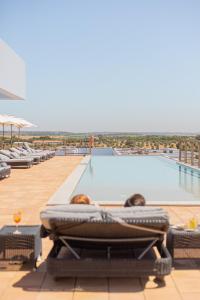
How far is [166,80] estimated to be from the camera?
107 feet

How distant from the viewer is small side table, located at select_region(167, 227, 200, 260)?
4.03 metres

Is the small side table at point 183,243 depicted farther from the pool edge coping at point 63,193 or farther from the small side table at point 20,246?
the pool edge coping at point 63,193

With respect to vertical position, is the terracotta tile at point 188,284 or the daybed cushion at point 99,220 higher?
the daybed cushion at point 99,220

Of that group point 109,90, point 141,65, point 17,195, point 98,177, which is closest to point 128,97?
point 109,90

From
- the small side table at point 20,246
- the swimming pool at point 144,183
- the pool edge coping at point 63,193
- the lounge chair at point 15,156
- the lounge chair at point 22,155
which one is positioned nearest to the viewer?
the small side table at point 20,246

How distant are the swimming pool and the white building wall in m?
4.97

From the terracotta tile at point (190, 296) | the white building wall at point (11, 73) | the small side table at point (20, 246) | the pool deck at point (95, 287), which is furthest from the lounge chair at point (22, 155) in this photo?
the terracotta tile at point (190, 296)

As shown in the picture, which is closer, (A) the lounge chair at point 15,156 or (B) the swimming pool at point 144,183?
(B) the swimming pool at point 144,183

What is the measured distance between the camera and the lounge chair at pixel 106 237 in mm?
3404

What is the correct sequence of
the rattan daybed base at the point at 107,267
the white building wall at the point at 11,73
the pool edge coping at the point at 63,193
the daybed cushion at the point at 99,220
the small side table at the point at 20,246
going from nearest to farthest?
the daybed cushion at the point at 99,220
the rattan daybed base at the point at 107,267
the small side table at the point at 20,246
the pool edge coping at the point at 63,193
the white building wall at the point at 11,73

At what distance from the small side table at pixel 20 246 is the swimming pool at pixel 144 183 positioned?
3706mm

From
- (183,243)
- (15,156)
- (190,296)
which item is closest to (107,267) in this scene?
(190,296)

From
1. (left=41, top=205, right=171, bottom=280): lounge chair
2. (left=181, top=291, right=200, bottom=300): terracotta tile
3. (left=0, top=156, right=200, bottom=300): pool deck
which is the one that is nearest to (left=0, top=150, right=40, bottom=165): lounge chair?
(left=0, top=156, right=200, bottom=300): pool deck

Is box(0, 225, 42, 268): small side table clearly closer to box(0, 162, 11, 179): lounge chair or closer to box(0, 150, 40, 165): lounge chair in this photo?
box(0, 162, 11, 179): lounge chair
